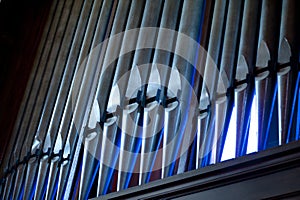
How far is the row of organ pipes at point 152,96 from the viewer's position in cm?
365

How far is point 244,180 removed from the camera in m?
3.30

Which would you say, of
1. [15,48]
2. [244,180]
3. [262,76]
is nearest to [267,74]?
[262,76]

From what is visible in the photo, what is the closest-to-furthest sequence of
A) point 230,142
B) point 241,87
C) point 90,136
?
1. point 241,87
2. point 230,142
3. point 90,136

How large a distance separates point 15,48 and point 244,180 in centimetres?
370

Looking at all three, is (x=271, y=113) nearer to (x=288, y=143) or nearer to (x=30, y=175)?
(x=288, y=143)

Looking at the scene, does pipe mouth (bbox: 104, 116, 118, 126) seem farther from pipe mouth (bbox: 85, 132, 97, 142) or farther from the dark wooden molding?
the dark wooden molding

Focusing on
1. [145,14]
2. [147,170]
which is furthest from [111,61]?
[147,170]

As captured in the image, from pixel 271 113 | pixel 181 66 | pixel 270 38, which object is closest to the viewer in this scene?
pixel 271 113

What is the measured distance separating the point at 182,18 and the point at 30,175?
157 cm

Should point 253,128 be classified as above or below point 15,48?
below

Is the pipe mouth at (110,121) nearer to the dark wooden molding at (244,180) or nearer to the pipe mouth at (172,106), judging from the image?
the pipe mouth at (172,106)

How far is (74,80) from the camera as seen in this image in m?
5.16

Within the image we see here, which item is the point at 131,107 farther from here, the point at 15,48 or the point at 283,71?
Answer: the point at 15,48

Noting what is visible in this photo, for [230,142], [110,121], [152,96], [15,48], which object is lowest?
[230,142]
